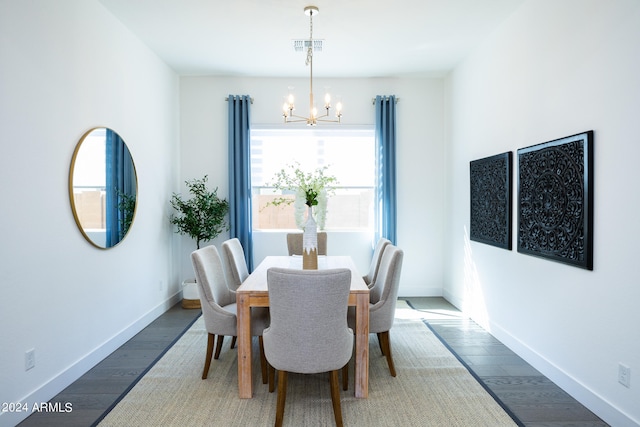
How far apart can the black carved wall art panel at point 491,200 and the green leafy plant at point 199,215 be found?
304 cm

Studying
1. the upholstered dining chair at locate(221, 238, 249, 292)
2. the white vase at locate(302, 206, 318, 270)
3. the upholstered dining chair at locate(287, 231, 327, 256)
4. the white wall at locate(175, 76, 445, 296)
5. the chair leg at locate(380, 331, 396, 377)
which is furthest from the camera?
the white wall at locate(175, 76, 445, 296)

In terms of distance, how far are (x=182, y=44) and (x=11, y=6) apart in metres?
1.96

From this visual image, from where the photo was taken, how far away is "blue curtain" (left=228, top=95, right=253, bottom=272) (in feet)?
16.9

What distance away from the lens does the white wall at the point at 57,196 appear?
2.31 metres

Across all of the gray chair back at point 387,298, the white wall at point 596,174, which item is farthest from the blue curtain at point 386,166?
the gray chair back at point 387,298

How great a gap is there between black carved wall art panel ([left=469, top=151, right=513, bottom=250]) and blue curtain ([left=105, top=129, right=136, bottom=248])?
11.5 ft

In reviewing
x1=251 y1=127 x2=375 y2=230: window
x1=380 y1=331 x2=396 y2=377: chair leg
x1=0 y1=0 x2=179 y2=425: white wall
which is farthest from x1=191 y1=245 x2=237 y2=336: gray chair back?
x1=251 y1=127 x2=375 y2=230: window

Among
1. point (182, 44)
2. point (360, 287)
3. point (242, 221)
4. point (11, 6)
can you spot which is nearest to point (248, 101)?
point (182, 44)

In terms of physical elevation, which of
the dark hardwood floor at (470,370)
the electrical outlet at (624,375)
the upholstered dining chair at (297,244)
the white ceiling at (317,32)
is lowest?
the dark hardwood floor at (470,370)

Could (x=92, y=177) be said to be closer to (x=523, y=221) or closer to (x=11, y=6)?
(x=11, y=6)

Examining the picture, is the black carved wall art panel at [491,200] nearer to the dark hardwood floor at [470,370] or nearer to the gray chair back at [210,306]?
the dark hardwood floor at [470,370]

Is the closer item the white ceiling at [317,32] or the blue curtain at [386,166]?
the white ceiling at [317,32]

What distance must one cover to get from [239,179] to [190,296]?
63.1 inches

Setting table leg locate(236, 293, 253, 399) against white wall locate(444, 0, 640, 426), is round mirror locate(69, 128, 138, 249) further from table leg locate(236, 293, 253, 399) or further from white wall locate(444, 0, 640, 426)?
white wall locate(444, 0, 640, 426)
